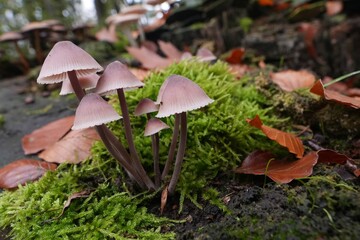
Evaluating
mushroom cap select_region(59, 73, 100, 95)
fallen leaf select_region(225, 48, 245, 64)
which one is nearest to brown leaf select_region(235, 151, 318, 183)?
mushroom cap select_region(59, 73, 100, 95)

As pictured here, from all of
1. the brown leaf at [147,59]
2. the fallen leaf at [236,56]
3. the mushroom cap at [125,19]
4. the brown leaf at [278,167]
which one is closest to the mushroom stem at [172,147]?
the brown leaf at [278,167]

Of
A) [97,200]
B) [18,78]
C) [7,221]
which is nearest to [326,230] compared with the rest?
[97,200]

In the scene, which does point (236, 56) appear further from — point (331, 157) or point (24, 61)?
point (24, 61)

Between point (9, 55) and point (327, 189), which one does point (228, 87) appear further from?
point (9, 55)

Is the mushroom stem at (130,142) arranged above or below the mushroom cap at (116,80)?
below

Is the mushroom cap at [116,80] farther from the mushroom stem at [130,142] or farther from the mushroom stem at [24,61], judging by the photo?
the mushroom stem at [24,61]

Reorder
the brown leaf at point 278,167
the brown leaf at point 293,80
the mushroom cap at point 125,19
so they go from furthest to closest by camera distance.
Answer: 1. the mushroom cap at point 125,19
2. the brown leaf at point 293,80
3. the brown leaf at point 278,167
